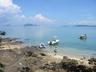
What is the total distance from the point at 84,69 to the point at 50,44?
106 feet

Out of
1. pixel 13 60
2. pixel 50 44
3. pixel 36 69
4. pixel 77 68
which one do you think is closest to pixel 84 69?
pixel 77 68

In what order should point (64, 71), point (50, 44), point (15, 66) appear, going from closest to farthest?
point (64, 71)
point (15, 66)
point (50, 44)

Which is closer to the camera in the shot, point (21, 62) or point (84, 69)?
point (84, 69)

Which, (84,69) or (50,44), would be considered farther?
(50,44)

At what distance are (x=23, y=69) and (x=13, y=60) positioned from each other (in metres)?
6.47

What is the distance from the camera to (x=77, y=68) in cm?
2705

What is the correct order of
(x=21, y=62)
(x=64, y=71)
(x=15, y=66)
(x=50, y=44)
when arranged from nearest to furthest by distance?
1. (x=64, y=71)
2. (x=15, y=66)
3. (x=21, y=62)
4. (x=50, y=44)

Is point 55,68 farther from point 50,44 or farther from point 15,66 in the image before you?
point 50,44

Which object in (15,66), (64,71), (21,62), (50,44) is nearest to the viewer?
(64,71)

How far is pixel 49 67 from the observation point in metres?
27.9

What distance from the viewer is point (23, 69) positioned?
2686 cm

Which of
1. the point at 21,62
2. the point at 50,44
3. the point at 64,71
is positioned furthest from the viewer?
the point at 50,44

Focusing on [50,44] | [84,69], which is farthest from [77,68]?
[50,44]

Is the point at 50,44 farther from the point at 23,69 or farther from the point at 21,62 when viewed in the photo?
the point at 23,69
